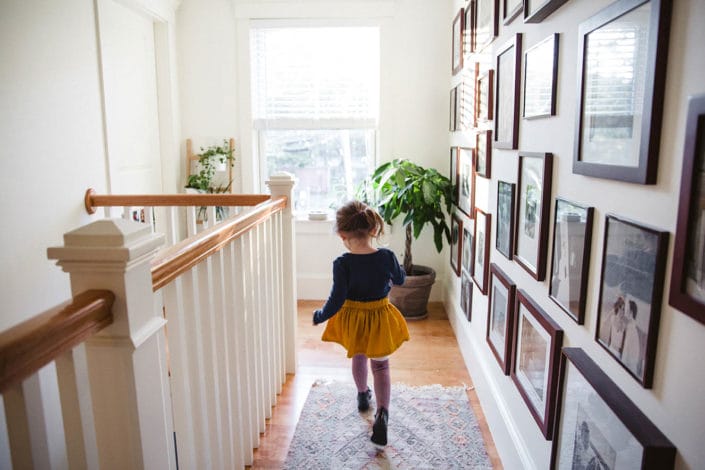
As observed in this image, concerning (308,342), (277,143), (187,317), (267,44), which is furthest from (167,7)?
(187,317)

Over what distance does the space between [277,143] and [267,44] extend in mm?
757

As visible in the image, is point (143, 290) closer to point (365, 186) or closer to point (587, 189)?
point (587, 189)

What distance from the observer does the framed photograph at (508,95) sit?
6.04ft

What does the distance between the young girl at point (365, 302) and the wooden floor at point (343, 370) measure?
0.43 metres

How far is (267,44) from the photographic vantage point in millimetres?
3852

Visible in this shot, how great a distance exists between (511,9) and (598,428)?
1559mm

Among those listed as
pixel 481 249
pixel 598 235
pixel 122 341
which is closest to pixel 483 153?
pixel 481 249

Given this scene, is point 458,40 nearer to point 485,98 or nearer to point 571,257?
point 485,98

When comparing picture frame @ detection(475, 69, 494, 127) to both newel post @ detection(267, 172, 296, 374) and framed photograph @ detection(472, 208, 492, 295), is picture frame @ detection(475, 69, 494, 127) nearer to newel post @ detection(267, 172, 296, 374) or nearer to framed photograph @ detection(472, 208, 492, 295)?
framed photograph @ detection(472, 208, 492, 295)

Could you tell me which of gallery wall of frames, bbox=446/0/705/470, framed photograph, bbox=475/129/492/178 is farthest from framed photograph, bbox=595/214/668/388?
framed photograph, bbox=475/129/492/178

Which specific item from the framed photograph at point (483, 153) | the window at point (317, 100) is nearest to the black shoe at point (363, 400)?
the framed photograph at point (483, 153)

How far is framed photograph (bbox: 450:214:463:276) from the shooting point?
324 cm

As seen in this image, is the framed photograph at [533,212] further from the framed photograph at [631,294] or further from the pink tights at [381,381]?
the pink tights at [381,381]

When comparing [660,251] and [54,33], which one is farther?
[54,33]
